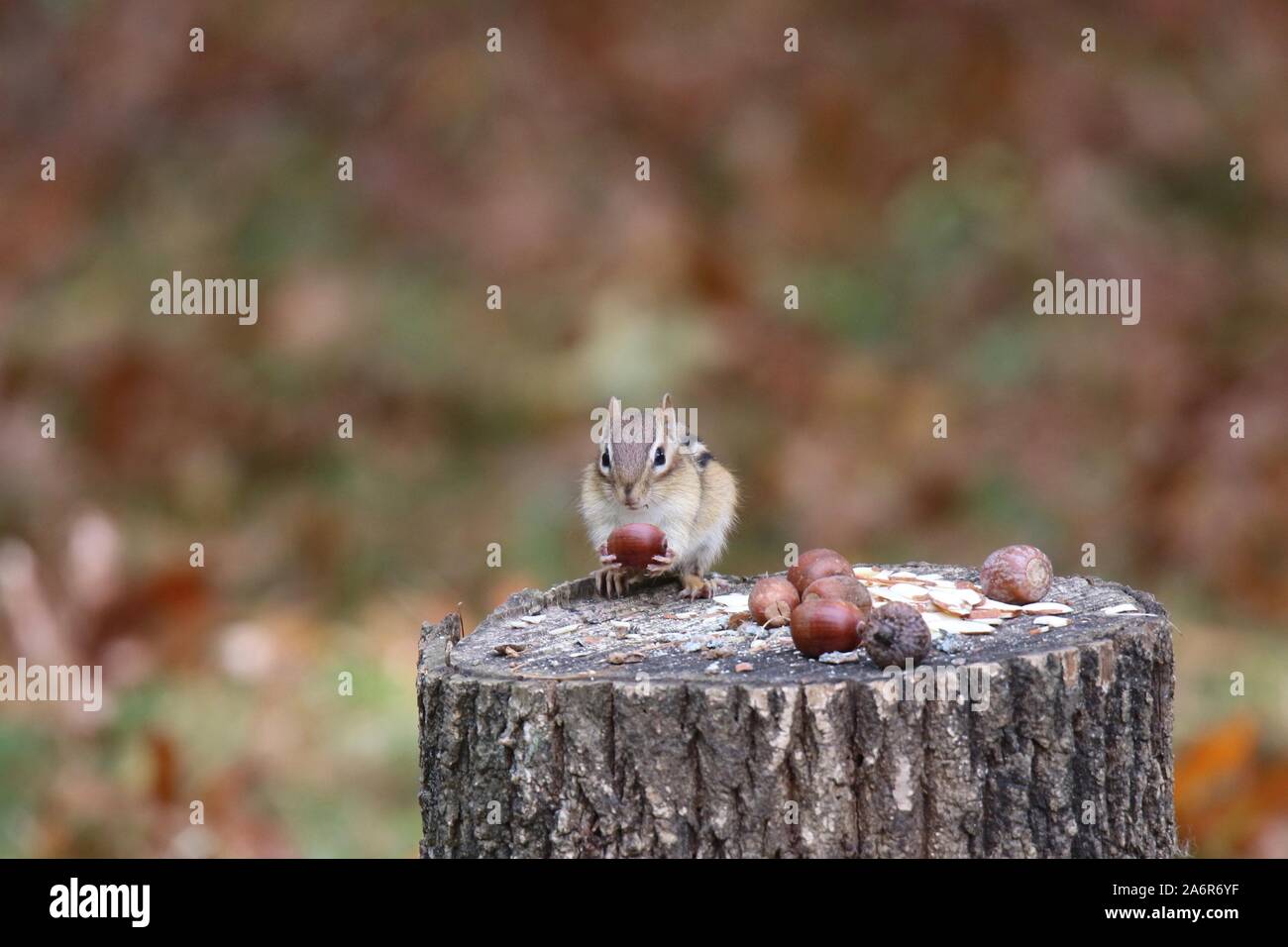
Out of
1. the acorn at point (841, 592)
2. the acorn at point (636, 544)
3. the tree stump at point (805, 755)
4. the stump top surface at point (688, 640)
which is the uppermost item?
the acorn at point (636, 544)

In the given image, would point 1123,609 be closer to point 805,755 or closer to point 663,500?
point 805,755

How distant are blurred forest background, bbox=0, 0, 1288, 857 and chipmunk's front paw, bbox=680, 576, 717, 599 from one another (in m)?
1.64

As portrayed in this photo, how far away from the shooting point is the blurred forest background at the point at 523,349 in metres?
6.27

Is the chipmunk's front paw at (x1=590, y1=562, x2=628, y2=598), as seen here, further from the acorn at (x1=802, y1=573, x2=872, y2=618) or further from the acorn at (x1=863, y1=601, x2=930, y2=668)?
the acorn at (x1=863, y1=601, x2=930, y2=668)

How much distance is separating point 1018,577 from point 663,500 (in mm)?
1138

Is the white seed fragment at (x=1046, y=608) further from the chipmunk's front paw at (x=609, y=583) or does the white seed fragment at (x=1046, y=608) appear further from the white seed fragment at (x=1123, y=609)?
the chipmunk's front paw at (x=609, y=583)

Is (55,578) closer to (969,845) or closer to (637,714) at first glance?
(637,714)

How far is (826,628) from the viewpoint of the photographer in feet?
10.6

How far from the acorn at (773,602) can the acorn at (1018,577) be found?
467mm

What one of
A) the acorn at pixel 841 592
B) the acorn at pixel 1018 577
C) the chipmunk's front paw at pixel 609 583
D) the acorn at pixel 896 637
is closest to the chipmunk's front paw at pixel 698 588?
the chipmunk's front paw at pixel 609 583

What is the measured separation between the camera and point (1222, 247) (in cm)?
807

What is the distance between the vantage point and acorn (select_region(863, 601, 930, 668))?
121 inches

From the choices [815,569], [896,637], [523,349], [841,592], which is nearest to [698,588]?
[815,569]
